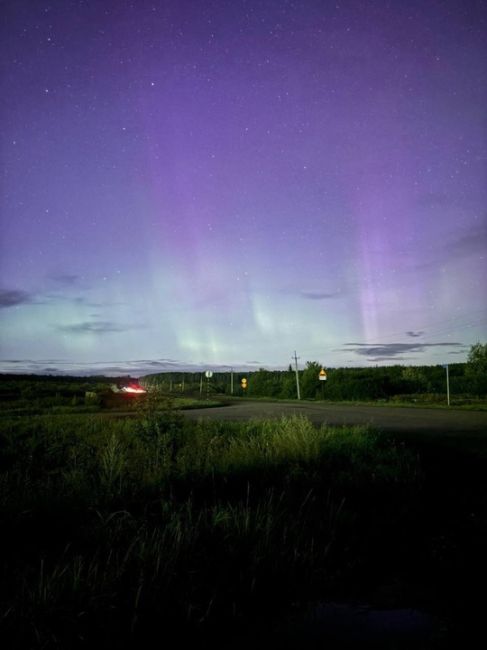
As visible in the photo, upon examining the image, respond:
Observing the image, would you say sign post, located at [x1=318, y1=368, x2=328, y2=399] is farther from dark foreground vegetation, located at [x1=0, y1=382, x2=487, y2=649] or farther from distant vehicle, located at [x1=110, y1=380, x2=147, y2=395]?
dark foreground vegetation, located at [x1=0, y1=382, x2=487, y2=649]

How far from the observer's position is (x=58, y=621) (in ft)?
13.8

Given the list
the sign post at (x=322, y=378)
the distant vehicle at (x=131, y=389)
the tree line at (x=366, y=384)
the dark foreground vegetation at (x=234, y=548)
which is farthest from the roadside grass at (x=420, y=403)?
the dark foreground vegetation at (x=234, y=548)

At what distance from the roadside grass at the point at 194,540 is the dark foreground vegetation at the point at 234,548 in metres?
0.02

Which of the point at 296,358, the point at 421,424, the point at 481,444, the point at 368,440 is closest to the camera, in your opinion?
the point at 368,440

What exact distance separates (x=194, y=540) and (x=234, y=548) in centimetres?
47

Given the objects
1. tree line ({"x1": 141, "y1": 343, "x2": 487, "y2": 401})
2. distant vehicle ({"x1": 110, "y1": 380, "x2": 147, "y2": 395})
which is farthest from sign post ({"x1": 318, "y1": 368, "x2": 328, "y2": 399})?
distant vehicle ({"x1": 110, "y1": 380, "x2": 147, "y2": 395})

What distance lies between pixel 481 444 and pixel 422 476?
17.1ft

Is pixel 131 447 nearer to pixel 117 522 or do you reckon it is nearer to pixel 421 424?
pixel 117 522

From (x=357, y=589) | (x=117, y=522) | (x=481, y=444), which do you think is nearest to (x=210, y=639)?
(x=357, y=589)

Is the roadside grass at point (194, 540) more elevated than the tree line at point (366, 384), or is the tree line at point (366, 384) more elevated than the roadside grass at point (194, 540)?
the tree line at point (366, 384)

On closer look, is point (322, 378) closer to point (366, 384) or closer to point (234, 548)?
point (366, 384)

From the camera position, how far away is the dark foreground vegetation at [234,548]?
4.47 meters

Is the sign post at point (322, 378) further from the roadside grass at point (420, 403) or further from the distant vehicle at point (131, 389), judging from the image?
the distant vehicle at point (131, 389)

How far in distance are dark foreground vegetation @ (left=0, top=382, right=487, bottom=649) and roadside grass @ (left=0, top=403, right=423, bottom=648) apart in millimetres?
20
